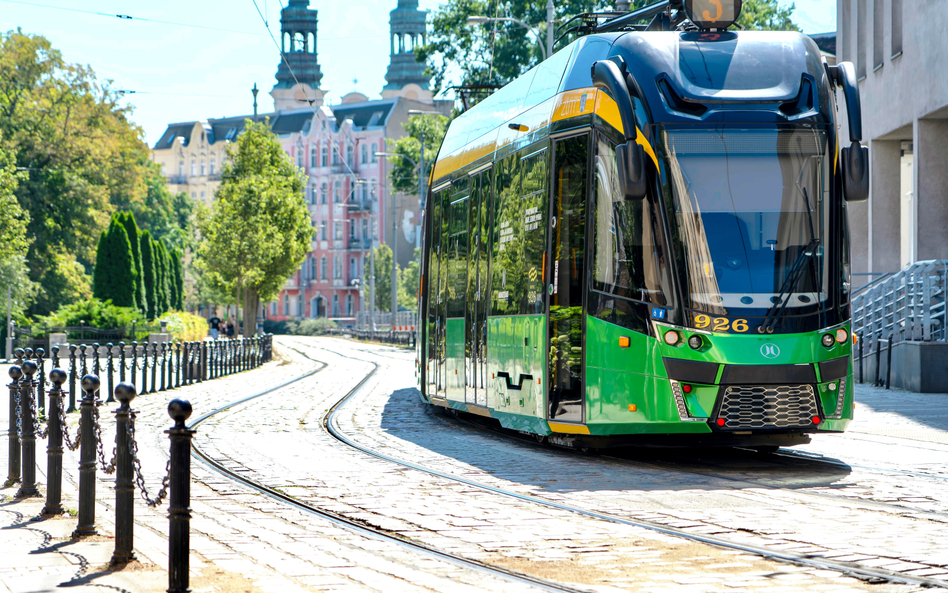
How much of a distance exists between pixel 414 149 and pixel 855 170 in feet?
156

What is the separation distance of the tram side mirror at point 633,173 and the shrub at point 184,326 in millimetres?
35179

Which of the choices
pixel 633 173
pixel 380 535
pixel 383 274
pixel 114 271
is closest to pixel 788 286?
pixel 633 173

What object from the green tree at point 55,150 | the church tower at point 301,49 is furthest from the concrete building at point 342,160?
the green tree at point 55,150

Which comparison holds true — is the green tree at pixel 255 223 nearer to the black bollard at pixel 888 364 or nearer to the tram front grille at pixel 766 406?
the black bollard at pixel 888 364

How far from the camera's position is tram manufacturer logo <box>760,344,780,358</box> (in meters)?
9.55

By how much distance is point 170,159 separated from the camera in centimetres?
13525

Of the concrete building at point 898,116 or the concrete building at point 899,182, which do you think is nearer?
the concrete building at point 899,182

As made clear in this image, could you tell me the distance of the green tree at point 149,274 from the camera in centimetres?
5938

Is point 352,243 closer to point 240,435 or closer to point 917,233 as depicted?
point 917,233

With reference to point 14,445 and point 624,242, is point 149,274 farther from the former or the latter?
Result: point 624,242

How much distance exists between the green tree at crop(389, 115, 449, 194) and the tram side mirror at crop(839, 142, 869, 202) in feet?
148

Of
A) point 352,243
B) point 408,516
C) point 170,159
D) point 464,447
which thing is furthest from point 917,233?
point 170,159

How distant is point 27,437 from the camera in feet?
27.1

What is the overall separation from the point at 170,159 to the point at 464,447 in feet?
422
